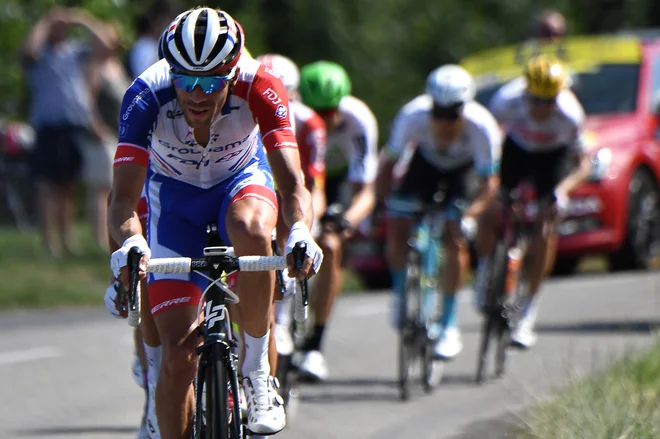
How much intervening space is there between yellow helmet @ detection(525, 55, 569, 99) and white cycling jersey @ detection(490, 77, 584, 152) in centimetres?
25

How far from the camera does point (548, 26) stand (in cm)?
1529

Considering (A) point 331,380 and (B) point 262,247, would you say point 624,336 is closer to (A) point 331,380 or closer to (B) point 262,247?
(A) point 331,380

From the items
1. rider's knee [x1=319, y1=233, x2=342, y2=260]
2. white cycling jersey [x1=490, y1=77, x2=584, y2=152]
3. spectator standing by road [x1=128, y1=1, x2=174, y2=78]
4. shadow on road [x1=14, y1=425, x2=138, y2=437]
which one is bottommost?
shadow on road [x1=14, y1=425, x2=138, y2=437]

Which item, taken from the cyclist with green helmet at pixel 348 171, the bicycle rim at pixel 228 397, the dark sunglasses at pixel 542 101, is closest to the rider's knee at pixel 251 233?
the bicycle rim at pixel 228 397

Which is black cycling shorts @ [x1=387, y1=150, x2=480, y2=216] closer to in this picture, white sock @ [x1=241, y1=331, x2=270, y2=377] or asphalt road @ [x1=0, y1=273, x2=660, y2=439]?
asphalt road @ [x1=0, y1=273, x2=660, y2=439]

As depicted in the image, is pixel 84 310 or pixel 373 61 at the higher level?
pixel 373 61

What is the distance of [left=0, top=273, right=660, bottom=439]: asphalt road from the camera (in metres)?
8.27

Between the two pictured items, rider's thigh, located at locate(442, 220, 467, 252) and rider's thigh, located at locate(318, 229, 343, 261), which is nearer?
rider's thigh, located at locate(318, 229, 343, 261)

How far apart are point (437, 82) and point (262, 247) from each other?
3718mm

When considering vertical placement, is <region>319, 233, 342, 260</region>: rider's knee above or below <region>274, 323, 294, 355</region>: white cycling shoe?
above

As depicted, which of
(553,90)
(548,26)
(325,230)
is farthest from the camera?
(548,26)

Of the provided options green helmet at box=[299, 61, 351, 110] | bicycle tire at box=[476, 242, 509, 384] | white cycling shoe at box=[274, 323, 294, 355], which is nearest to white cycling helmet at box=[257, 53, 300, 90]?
green helmet at box=[299, 61, 351, 110]

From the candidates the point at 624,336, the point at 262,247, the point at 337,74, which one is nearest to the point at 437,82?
the point at 337,74

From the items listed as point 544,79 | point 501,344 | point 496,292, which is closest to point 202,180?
point 501,344
